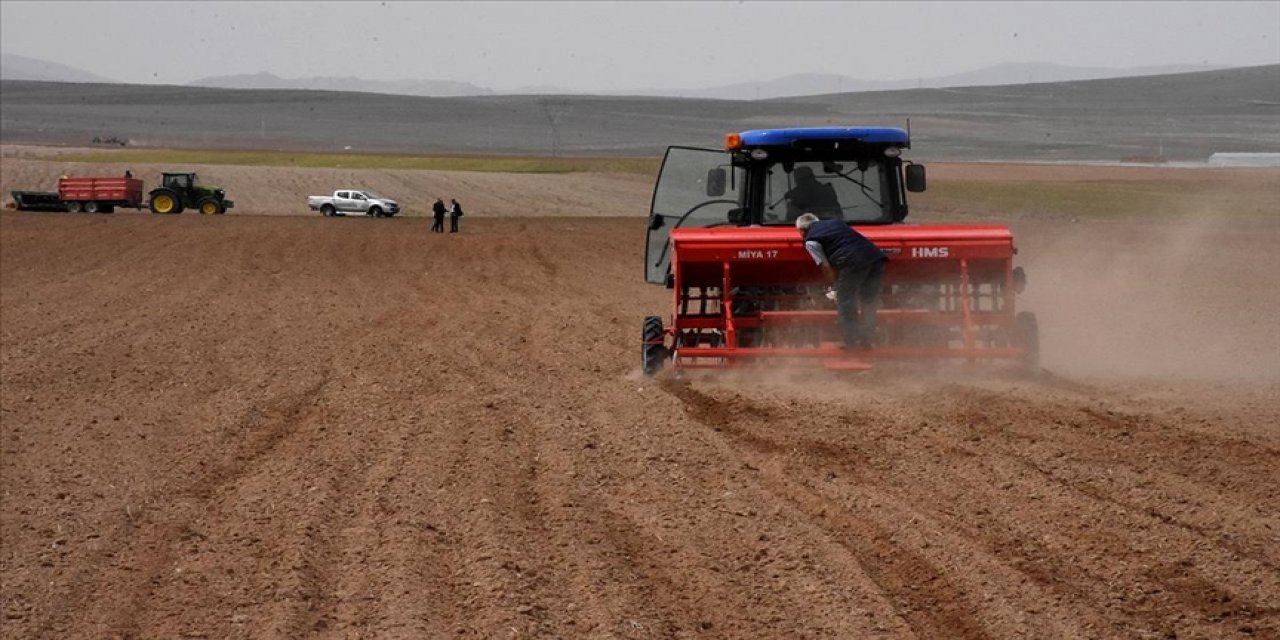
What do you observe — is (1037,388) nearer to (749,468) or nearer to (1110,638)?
(749,468)

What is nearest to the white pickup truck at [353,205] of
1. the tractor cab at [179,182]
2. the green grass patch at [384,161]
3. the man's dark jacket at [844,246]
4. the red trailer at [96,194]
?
the tractor cab at [179,182]

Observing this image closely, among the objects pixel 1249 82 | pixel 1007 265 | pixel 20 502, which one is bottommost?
pixel 20 502

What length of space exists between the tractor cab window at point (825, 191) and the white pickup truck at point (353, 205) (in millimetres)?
37772

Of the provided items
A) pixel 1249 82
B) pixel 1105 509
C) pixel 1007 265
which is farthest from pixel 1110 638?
pixel 1249 82

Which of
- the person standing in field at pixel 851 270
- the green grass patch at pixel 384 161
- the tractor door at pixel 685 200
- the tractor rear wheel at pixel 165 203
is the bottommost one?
the person standing in field at pixel 851 270

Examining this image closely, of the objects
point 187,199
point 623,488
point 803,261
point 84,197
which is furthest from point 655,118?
point 623,488

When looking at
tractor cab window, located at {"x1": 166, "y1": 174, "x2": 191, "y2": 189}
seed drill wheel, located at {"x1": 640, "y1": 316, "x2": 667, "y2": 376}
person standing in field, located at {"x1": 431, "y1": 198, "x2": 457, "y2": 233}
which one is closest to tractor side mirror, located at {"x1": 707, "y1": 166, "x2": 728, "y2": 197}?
seed drill wheel, located at {"x1": 640, "y1": 316, "x2": 667, "y2": 376}

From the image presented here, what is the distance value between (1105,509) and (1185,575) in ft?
3.56

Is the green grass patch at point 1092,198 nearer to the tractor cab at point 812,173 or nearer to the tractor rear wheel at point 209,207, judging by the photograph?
the tractor cab at point 812,173

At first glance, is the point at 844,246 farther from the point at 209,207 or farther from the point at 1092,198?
the point at 209,207

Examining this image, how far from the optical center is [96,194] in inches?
1903

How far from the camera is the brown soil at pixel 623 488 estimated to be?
5.84 m

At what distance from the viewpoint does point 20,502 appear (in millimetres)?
9328

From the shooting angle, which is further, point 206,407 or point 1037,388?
point 206,407
